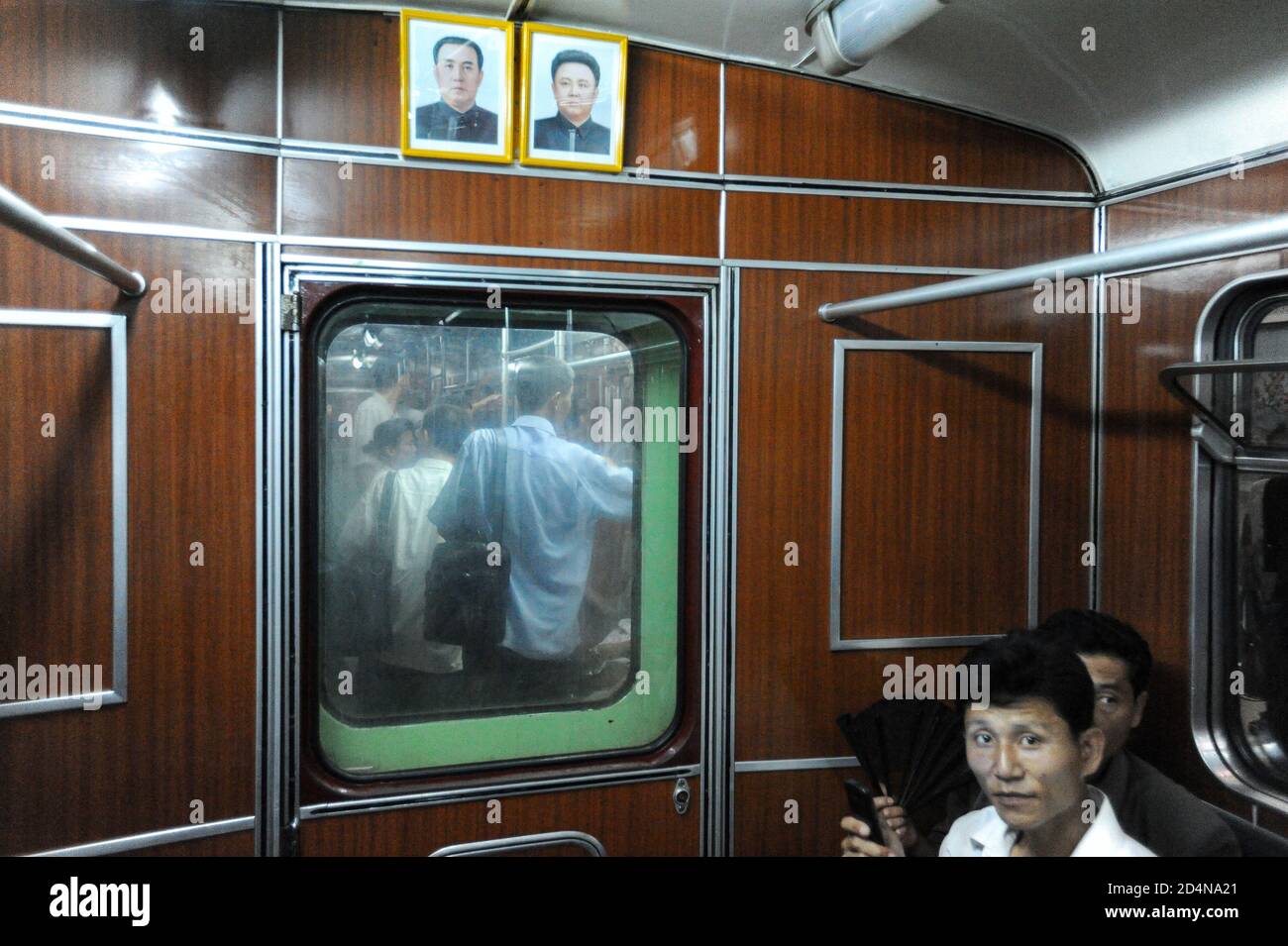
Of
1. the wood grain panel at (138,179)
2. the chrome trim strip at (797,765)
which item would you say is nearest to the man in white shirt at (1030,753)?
the chrome trim strip at (797,765)

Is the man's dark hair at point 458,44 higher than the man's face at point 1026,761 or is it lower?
higher

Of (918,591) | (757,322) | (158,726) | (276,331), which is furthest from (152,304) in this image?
(918,591)

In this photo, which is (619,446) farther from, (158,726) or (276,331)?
(158,726)

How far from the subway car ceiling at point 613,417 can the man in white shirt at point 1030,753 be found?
0.41m

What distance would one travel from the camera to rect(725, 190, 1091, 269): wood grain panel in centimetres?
244

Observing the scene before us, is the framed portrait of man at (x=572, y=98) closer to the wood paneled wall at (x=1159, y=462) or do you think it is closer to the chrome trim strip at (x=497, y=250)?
the chrome trim strip at (x=497, y=250)

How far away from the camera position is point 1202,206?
2.33 m

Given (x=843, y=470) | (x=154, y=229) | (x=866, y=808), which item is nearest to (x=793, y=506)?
(x=843, y=470)

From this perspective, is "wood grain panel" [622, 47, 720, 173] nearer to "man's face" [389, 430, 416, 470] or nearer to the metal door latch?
"man's face" [389, 430, 416, 470]

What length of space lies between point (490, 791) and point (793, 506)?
1072 millimetres

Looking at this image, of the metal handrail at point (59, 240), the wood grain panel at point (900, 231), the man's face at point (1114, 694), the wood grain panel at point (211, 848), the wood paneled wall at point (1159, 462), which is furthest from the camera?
the wood grain panel at point (900, 231)

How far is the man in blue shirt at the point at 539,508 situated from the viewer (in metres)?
2.32

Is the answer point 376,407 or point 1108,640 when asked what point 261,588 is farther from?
point 1108,640

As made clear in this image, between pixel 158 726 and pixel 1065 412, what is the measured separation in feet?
8.19
